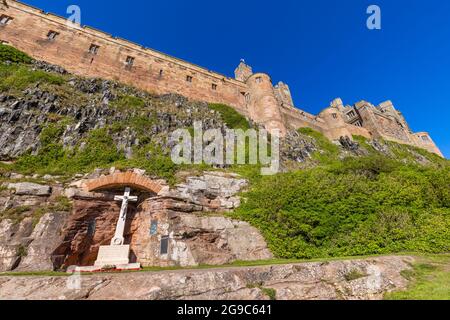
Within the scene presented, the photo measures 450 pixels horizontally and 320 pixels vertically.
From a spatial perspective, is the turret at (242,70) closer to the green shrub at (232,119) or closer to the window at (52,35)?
the green shrub at (232,119)

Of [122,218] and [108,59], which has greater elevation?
[108,59]

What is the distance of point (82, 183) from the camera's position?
10930 mm

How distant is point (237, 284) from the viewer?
16.8ft

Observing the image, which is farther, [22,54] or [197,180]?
[22,54]

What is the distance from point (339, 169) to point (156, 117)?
13173 millimetres

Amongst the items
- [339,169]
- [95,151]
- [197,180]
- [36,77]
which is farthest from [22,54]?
[339,169]

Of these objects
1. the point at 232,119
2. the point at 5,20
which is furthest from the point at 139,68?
the point at 232,119

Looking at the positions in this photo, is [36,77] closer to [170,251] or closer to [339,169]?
[170,251]

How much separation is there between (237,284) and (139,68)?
2893 cm

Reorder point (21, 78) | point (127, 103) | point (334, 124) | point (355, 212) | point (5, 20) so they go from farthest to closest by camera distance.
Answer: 1. point (334, 124)
2. point (5, 20)
3. point (127, 103)
4. point (21, 78)
5. point (355, 212)

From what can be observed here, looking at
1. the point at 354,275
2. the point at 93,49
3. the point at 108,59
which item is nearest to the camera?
the point at 354,275

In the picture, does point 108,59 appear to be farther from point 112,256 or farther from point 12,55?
point 112,256

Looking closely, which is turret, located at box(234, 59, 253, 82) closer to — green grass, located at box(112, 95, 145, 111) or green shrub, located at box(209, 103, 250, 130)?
green shrub, located at box(209, 103, 250, 130)

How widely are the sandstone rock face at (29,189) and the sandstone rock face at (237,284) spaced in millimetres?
6106
